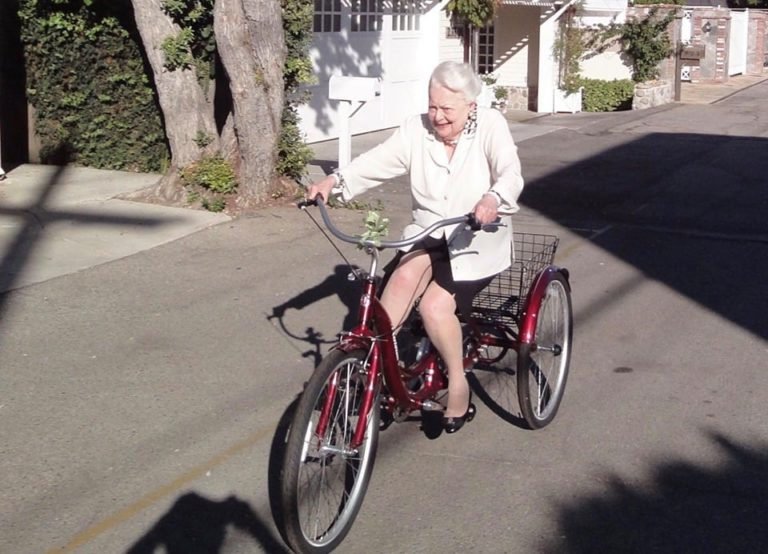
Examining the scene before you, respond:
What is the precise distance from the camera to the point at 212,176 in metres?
11.1

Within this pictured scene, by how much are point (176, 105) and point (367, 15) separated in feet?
23.3

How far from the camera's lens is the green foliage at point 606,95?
23.8m

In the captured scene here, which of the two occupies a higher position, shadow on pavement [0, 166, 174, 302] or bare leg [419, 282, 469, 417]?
bare leg [419, 282, 469, 417]

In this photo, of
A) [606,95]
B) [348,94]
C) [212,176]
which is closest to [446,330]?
[212,176]

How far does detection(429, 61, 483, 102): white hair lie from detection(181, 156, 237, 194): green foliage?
6407 millimetres

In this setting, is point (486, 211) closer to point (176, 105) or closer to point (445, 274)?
point (445, 274)

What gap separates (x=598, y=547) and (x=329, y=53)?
13.1m

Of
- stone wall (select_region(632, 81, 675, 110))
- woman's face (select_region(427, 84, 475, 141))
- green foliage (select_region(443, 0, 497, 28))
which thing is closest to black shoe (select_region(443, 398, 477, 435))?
woman's face (select_region(427, 84, 475, 141))

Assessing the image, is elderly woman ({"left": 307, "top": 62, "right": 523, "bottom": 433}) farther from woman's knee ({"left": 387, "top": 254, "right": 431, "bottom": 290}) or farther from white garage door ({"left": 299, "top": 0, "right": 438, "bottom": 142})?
white garage door ({"left": 299, "top": 0, "right": 438, "bottom": 142})

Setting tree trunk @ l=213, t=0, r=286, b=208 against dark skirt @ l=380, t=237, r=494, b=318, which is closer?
dark skirt @ l=380, t=237, r=494, b=318

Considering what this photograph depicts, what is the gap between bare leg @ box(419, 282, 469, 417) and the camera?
Answer: 506 cm

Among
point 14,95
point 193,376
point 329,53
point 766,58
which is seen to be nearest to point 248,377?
point 193,376

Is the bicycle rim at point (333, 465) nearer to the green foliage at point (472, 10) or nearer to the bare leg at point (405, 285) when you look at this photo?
the bare leg at point (405, 285)

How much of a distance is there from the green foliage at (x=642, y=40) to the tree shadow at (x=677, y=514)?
800 inches
